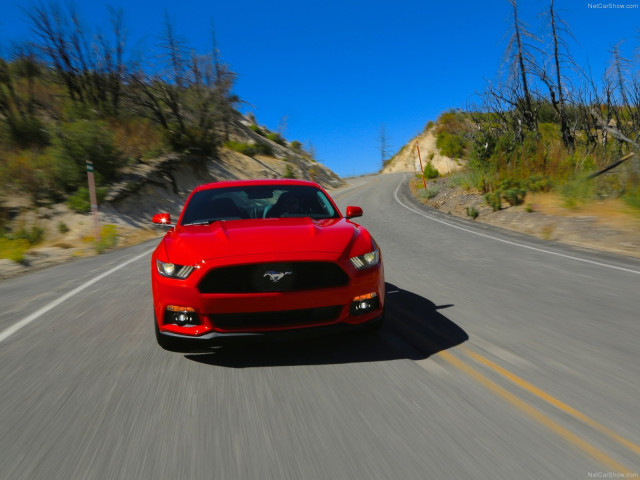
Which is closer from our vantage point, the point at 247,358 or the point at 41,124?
the point at 247,358

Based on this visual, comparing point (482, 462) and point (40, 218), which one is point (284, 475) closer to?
point (482, 462)

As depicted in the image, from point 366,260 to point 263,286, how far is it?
0.89m

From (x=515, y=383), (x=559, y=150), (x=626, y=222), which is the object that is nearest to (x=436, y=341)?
(x=515, y=383)

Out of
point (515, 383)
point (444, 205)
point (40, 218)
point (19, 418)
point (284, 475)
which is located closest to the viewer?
point (284, 475)

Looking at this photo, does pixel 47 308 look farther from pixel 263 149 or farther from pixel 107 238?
pixel 263 149

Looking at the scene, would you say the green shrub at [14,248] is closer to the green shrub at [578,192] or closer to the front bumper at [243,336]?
the front bumper at [243,336]

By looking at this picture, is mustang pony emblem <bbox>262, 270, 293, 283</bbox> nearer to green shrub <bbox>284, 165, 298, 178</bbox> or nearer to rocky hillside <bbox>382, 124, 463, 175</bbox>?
green shrub <bbox>284, 165, 298, 178</bbox>

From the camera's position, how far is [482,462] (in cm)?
216

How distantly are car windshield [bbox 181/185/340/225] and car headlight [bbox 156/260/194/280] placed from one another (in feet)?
3.75

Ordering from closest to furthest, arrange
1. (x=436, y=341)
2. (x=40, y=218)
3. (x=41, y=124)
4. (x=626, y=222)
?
(x=436, y=341) < (x=626, y=222) < (x=40, y=218) < (x=41, y=124)

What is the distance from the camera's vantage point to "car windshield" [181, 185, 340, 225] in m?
4.95

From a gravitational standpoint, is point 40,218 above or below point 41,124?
below

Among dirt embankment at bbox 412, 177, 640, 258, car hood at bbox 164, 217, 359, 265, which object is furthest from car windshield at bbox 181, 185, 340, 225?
dirt embankment at bbox 412, 177, 640, 258

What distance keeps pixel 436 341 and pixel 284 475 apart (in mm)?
2113
